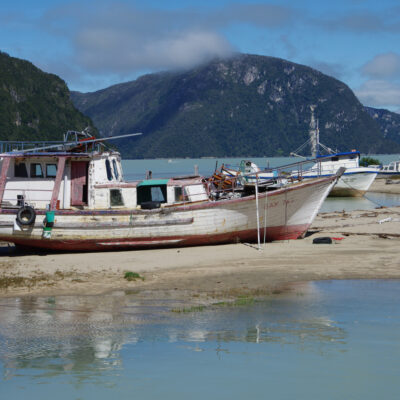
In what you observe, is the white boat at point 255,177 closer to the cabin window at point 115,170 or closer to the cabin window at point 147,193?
the cabin window at point 147,193

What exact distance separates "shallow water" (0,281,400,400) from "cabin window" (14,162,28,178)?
292 inches

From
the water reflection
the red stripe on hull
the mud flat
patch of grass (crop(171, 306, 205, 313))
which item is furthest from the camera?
the mud flat

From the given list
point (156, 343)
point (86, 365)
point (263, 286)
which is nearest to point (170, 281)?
point (263, 286)

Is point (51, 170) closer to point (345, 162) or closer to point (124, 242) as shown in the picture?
point (124, 242)

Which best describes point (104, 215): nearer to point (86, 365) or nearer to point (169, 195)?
point (169, 195)

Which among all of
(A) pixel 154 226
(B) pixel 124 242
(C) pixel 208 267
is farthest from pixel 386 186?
(C) pixel 208 267

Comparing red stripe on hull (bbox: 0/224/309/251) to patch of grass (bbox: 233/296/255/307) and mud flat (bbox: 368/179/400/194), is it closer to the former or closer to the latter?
patch of grass (bbox: 233/296/255/307)

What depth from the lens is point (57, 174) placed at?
19766 millimetres

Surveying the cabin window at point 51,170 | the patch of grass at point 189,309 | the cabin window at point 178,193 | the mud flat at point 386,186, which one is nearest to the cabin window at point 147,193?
the cabin window at point 178,193

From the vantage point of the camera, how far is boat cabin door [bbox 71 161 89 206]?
2009 cm

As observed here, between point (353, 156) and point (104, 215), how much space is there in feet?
113

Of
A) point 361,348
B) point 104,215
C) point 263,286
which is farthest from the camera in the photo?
point 104,215

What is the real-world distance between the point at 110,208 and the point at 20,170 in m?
3.21

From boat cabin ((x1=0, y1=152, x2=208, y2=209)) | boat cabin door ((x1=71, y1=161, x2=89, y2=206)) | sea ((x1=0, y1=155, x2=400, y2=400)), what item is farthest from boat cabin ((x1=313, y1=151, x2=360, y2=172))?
sea ((x1=0, y1=155, x2=400, y2=400))
